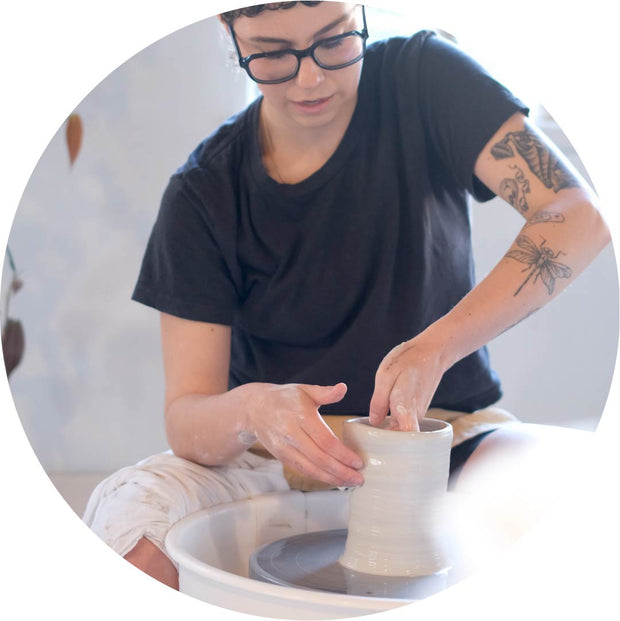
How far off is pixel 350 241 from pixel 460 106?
0.26 meters

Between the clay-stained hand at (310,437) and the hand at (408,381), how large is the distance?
0.05 metres

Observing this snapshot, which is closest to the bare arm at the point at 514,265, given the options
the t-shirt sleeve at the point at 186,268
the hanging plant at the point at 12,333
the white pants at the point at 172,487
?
the white pants at the point at 172,487

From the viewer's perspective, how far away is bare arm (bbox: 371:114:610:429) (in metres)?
0.89

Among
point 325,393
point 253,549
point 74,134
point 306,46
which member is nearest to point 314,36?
point 306,46

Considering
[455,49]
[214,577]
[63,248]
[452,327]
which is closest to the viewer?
[214,577]

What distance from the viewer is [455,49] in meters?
1.18

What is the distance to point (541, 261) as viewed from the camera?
39.1 inches

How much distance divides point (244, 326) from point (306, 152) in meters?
0.30

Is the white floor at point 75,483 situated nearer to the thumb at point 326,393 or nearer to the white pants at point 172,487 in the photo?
the white pants at point 172,487

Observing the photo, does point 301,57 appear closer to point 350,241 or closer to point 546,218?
point 350,241

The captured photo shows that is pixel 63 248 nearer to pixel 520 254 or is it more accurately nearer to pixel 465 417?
pixel 465 417

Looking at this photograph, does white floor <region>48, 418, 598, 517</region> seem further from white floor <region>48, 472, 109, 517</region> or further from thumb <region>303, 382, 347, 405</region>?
thumb <region>303, 382, 347, 405</region>

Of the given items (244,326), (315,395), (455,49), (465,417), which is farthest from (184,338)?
(455,49)

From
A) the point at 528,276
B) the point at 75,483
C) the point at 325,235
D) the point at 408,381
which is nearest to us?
the point at 408,381
